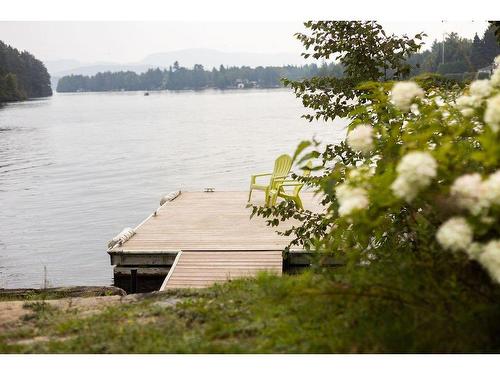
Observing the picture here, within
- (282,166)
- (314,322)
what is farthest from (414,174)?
(282,166)

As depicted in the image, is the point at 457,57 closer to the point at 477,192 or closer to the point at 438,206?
the point at 438,206

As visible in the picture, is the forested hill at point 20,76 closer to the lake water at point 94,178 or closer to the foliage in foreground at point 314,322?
the lake water at point 94,178

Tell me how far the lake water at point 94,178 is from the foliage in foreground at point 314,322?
926 cm

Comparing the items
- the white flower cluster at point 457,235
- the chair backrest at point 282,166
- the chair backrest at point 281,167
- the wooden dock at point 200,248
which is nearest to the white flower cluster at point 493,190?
the white flower cluster at point 457,235

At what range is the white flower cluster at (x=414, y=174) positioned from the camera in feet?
9.89

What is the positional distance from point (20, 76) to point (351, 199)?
121m

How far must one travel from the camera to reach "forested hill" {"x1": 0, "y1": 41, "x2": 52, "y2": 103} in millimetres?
100750

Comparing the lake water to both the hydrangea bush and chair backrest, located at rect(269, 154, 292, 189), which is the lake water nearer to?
chair backrest, located at rect(269, 154, 292, 189)

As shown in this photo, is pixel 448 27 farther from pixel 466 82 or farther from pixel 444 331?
pixel 444 331

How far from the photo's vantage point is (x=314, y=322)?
3.87 metres

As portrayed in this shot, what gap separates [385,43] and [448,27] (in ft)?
3.29

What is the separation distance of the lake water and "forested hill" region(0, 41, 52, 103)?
4298 cm
